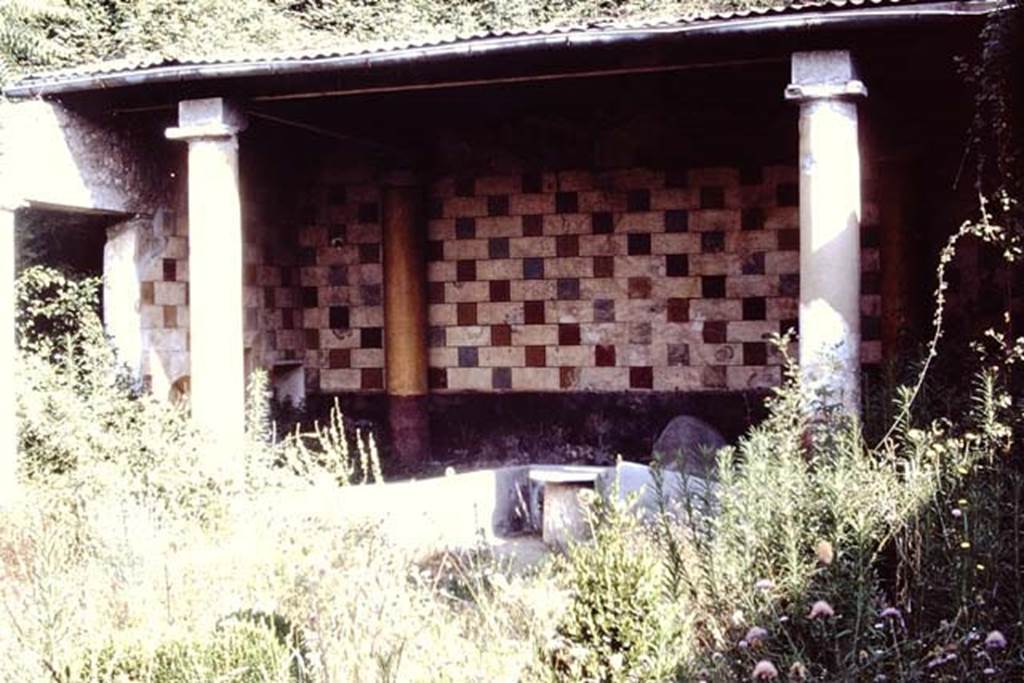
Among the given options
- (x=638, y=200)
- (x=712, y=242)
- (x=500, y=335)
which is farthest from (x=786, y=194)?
(x=500, y=335)

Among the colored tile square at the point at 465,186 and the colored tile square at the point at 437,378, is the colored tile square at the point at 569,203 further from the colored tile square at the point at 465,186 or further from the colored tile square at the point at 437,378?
the colored tile square at the point at 437,378

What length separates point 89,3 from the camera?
15.8m

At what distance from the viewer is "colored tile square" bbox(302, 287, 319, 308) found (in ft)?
42.5

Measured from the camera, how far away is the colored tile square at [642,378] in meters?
11.8

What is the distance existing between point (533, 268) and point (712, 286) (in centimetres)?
181

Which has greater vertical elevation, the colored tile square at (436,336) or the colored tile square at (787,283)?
the colored tile square at (787,283)

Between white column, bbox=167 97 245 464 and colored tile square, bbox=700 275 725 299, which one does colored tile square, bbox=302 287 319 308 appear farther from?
colored tile square, bbox=700 275 725 299

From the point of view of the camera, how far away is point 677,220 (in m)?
11.8

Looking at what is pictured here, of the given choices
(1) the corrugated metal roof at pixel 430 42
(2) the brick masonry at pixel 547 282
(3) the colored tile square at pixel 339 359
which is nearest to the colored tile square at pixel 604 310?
Answer: (2) the brick masonry at pixel 547 282

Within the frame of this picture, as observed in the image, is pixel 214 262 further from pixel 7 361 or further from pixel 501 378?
pixel 501 378

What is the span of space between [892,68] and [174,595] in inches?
246

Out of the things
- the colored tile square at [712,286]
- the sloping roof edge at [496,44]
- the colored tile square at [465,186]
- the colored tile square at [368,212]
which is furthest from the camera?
the colored tile square at [368,212]

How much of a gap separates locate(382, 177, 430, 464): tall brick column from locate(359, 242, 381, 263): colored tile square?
415 millimetres

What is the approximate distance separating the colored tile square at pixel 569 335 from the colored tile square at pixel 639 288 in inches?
25.4
